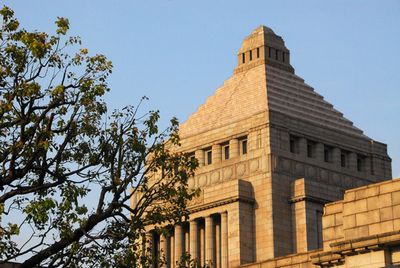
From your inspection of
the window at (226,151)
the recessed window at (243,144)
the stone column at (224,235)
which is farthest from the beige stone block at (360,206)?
the window at (226,151)

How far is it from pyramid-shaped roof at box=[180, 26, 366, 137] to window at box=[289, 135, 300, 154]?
6.75 ft

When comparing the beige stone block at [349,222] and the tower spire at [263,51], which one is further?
the tower spire at [263,51]

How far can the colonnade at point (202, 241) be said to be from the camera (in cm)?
9781

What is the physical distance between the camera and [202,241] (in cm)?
10156

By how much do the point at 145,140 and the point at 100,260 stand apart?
4.71 m

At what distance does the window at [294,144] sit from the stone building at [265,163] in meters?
0.09

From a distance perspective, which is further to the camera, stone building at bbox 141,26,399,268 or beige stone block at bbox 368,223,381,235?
stone building at bbox 141,26,399,268

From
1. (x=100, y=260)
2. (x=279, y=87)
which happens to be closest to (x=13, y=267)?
(x=100, y=260)

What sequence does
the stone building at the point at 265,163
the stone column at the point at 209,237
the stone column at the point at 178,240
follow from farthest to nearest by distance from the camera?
the stone column at the point at 178,240 → the stone column at the point at 209,237 → the stone building at the point at 265,163

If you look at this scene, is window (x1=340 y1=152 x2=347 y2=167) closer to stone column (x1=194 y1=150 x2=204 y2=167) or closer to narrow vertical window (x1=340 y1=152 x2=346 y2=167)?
narrow vertical window (x1=340 y1=152 x2=346 y2=167)

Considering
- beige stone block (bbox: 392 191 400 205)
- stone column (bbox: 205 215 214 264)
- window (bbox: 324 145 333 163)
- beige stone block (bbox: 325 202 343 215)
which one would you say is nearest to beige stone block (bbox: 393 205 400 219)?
beige stone block (bbox: 392 191 400 205)

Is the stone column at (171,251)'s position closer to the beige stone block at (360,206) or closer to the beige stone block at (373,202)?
the beige stone block at (360,206)

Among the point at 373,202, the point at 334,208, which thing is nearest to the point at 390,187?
the point at 373,202

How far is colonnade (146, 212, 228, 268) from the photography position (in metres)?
97.8
